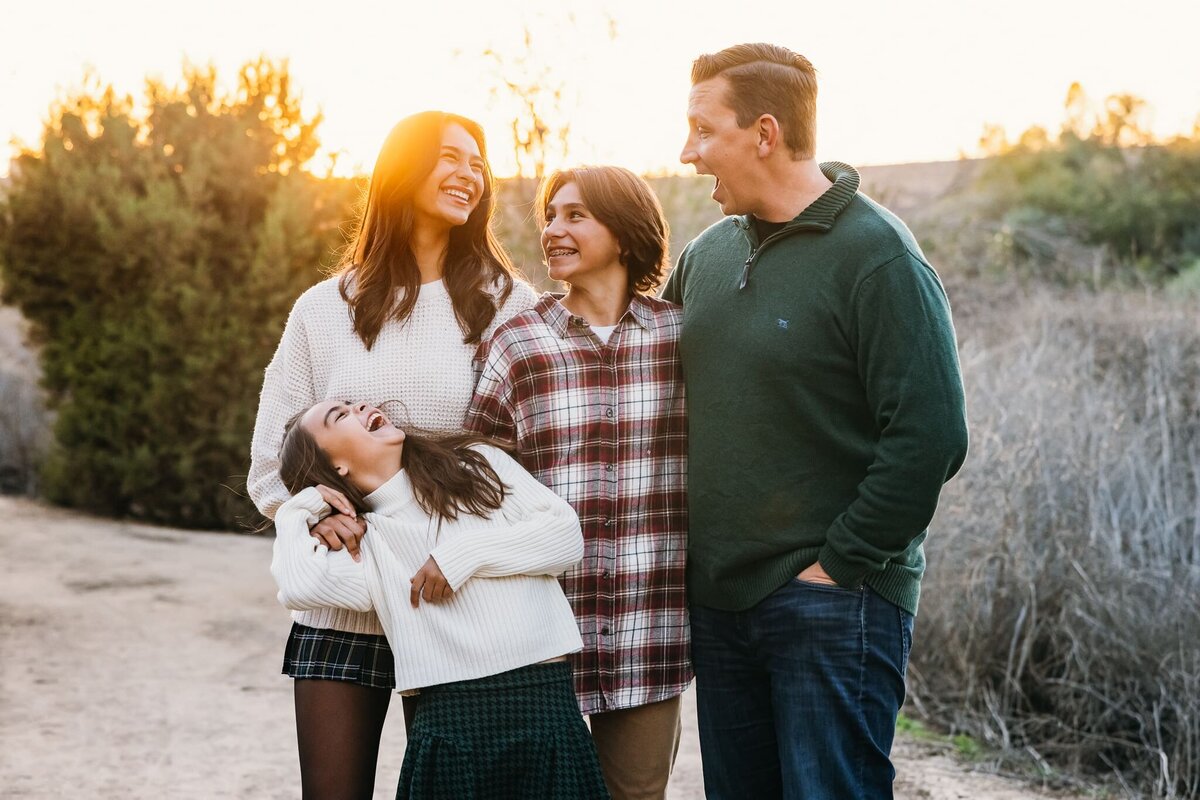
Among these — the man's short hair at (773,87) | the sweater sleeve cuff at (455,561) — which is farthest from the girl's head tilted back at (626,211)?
the sweater sleeve cuff at (455,561)

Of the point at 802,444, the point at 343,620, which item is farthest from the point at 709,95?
the point at 343,620

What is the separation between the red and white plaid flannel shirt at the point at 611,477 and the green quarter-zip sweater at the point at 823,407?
93 millimetres

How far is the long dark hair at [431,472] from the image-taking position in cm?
250

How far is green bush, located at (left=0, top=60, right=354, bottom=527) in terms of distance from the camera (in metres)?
10.6

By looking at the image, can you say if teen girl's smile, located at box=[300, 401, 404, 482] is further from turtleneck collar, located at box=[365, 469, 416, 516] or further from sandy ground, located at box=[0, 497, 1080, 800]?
sandy ground, located at box=[0, 497, 1080, 800]

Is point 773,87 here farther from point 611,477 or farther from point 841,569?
point 841,569

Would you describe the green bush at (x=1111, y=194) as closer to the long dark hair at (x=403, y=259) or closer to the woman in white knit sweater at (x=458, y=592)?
the long dark hair at (x=403, y=259)

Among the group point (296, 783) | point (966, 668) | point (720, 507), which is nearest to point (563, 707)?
point (720, 507)

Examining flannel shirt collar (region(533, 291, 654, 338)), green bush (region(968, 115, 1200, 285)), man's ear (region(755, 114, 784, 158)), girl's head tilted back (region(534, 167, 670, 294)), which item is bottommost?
flannel shirt collar (region(533, 291, 654, 338))

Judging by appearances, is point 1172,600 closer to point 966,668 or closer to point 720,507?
point 966,668

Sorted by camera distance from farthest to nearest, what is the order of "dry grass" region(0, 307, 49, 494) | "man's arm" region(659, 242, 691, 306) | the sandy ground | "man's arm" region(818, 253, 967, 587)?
"dry grass" region(0, 307, 49, 494), the sandy ground, "man's arm" region(659, 242, 691, 306), "man's arm" region(818, 253, 967, 587)

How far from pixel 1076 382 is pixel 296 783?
4.31m

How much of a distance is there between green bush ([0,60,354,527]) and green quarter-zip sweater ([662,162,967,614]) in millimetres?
8511

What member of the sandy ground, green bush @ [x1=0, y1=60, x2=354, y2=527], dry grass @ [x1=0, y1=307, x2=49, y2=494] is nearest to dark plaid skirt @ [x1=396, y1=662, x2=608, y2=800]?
the sandy ground
